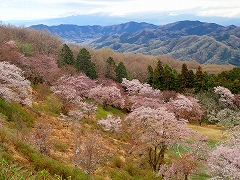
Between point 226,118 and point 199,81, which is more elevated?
point 199,81

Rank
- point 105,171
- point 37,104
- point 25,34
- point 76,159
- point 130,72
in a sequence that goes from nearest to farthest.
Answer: point 76,159 → point 105,171 → point 37,104 → point 130,72 → point 25,34

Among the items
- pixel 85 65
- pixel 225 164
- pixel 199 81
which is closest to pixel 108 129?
pixel 225 164

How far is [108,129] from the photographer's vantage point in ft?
93.6

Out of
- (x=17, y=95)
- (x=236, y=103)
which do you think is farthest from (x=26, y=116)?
(x=236, y=103)

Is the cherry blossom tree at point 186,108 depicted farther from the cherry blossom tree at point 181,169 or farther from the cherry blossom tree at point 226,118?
the cherry blossom tree at point 181,169

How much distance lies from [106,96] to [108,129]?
1227 cm

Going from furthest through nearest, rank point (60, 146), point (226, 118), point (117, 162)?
1. point (226, 118)
2. point (117, 162)
3. point (60, 146)

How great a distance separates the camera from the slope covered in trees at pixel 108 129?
43.1ft

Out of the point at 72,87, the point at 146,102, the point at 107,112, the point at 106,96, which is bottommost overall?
the point at 107,112

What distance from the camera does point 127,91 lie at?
5203cm

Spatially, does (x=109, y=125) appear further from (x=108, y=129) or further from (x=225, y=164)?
(x=225, y=164)

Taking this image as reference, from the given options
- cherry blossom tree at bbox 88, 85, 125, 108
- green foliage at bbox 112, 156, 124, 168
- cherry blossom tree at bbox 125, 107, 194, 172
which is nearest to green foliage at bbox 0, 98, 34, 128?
green foliage at bbox 112, 156, 124, 168

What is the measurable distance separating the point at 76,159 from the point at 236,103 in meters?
39.9

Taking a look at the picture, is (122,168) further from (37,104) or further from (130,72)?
(130,72)
